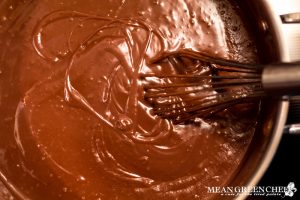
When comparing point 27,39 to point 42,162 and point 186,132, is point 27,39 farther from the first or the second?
point 186,132

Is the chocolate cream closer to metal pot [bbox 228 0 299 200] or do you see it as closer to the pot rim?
metal pot [bbox 228 0 299 200]

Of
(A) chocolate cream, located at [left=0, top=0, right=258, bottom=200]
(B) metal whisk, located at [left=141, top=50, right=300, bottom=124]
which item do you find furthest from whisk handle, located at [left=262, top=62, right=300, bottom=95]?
(A) chocolate cream, located at [left=0, top=0, right=258, bottom=200]

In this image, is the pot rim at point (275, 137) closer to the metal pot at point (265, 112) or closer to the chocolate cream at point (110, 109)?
the metal pot at point (265, 112)

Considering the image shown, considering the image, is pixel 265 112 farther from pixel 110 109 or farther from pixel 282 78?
pixel 110 109

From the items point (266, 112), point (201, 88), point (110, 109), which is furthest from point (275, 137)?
point (110, 109)

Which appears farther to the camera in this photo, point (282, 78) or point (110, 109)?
point (110, 109)
